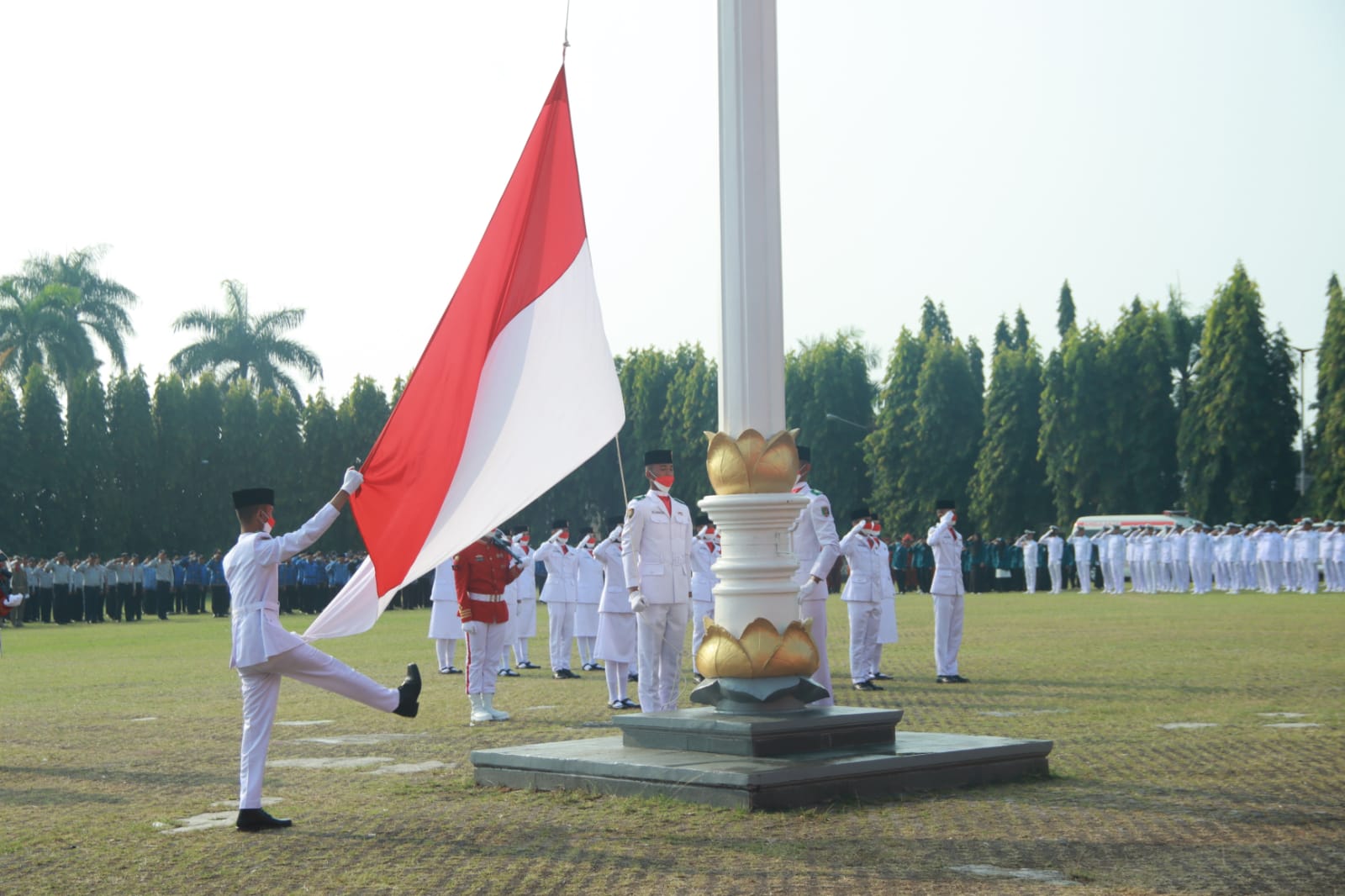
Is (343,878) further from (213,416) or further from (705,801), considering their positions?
(213,416)

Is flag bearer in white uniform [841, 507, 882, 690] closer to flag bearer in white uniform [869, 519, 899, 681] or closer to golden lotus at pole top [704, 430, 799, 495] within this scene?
flag bearer in white uniform [869, 519, 899, 681]

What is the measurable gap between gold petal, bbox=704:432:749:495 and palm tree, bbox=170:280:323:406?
56.3m

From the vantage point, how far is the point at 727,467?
895 cm

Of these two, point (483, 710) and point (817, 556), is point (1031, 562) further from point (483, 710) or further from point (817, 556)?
point (483, 710)

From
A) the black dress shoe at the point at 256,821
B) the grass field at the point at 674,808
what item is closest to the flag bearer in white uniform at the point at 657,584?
the grass field at the point at 674,808

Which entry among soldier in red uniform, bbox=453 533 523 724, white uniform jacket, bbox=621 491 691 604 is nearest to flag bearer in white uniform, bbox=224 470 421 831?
white uniform jacket, bbox=621 491 691 604

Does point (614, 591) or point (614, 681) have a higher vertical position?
point (614, 591)

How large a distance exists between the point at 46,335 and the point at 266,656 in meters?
52.9

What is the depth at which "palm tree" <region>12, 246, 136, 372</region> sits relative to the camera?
2303 inches

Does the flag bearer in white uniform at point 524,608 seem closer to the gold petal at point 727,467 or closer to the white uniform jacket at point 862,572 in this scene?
the white uniform jacket at point 862,572

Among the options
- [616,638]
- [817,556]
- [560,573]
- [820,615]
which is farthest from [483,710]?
[560,573]

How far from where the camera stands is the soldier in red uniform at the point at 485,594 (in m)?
13.5

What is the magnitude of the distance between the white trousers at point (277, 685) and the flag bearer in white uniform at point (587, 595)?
37.1ft

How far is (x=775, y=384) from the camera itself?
9.11 meters
